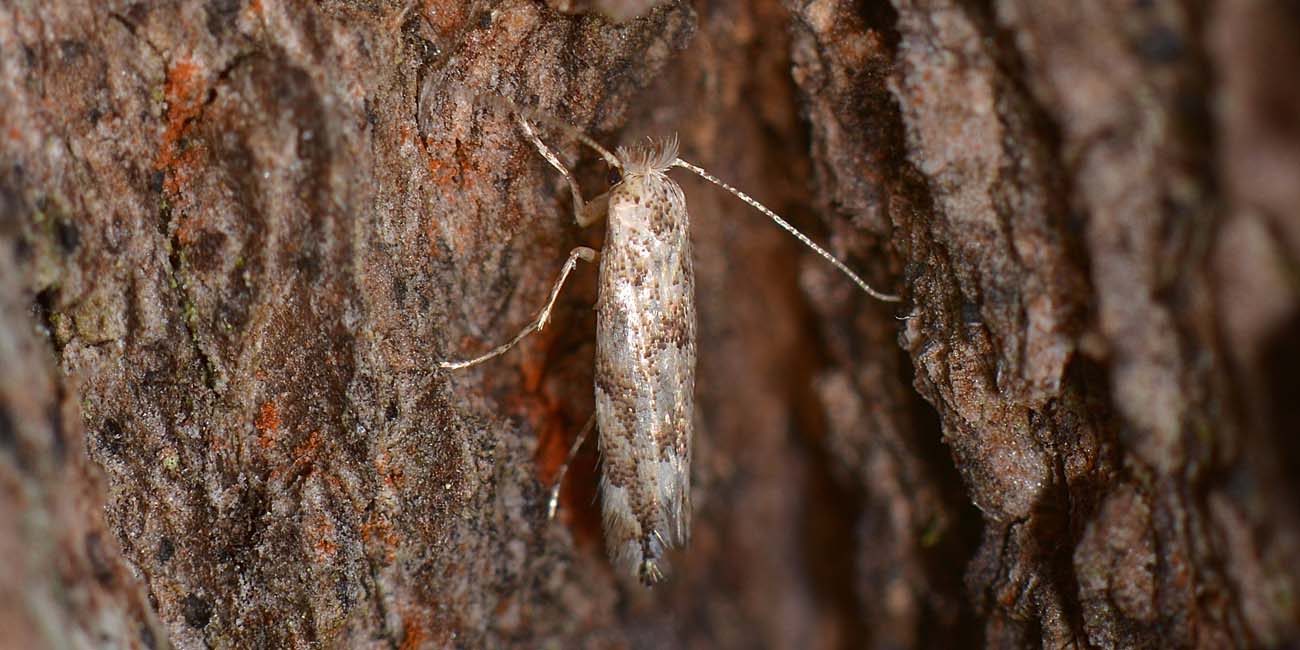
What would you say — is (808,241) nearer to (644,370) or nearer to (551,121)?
(644,370)

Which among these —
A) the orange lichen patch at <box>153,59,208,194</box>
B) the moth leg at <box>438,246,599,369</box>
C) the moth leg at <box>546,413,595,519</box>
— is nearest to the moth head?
the moth leg at <box>438,246,599,369</box>

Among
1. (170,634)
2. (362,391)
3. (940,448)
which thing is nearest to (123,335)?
(362,391)

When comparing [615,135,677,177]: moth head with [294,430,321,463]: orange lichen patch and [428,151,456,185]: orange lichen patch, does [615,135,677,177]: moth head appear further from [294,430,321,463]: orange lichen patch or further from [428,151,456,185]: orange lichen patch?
[294,430,321,463]: orange lichen patch

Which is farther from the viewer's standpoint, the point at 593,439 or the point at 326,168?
the point at 593,439

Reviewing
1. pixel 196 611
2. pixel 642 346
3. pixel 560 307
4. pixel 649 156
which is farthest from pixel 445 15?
pixel 196 611

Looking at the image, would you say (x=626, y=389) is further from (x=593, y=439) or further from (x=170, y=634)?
(x=170, y=634)

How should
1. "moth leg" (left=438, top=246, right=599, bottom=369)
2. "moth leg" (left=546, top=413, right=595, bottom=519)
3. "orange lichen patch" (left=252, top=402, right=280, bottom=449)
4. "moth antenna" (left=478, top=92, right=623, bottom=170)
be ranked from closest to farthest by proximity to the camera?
1. "orange lichen patch" (left=252, top=402, right=280, bottom=449)
2. "moth antenna" (left=478, top=92, right=623, bottom=170)
3. "moth leg" (left=438, top=246, right=599, bottom=369)
4. "moth leg" (left=546, top=413, right=595, bottom=519)

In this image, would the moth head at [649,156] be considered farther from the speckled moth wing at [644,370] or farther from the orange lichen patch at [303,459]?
the orange lichen patch at [303,459]
